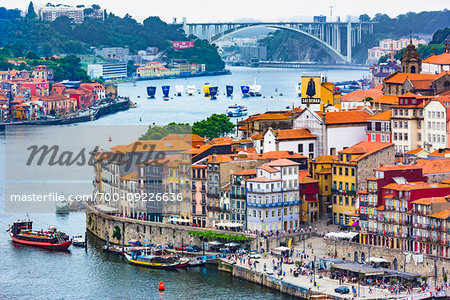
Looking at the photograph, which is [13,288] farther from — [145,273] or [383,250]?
[383,250]

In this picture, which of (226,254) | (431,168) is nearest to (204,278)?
(226,254)

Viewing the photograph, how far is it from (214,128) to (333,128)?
24175mm

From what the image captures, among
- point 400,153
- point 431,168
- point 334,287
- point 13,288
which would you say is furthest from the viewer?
point 400,153

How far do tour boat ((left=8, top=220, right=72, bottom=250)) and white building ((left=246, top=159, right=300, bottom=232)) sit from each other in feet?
36.3

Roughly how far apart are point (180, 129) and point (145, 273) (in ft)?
101

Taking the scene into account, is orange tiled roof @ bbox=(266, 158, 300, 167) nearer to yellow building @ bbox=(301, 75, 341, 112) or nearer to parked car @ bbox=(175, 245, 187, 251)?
parked car @ bbox=(175, 245, 187, 251)

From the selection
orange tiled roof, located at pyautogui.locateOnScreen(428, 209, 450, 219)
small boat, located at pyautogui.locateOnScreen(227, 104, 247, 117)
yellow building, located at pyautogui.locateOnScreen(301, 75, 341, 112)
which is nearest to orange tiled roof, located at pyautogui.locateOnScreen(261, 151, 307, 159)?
orange tiled roof, located at pyautogui.locateOnScreen(428, 209, 450, 219)

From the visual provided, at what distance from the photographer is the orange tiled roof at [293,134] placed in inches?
3031

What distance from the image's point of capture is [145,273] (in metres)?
65.8

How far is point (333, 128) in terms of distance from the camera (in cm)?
7825

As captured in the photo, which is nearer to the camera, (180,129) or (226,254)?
(226,254)

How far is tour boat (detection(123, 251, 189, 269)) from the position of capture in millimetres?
66188

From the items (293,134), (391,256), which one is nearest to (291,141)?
(293,134)

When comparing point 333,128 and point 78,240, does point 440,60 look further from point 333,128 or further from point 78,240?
point 78,240
